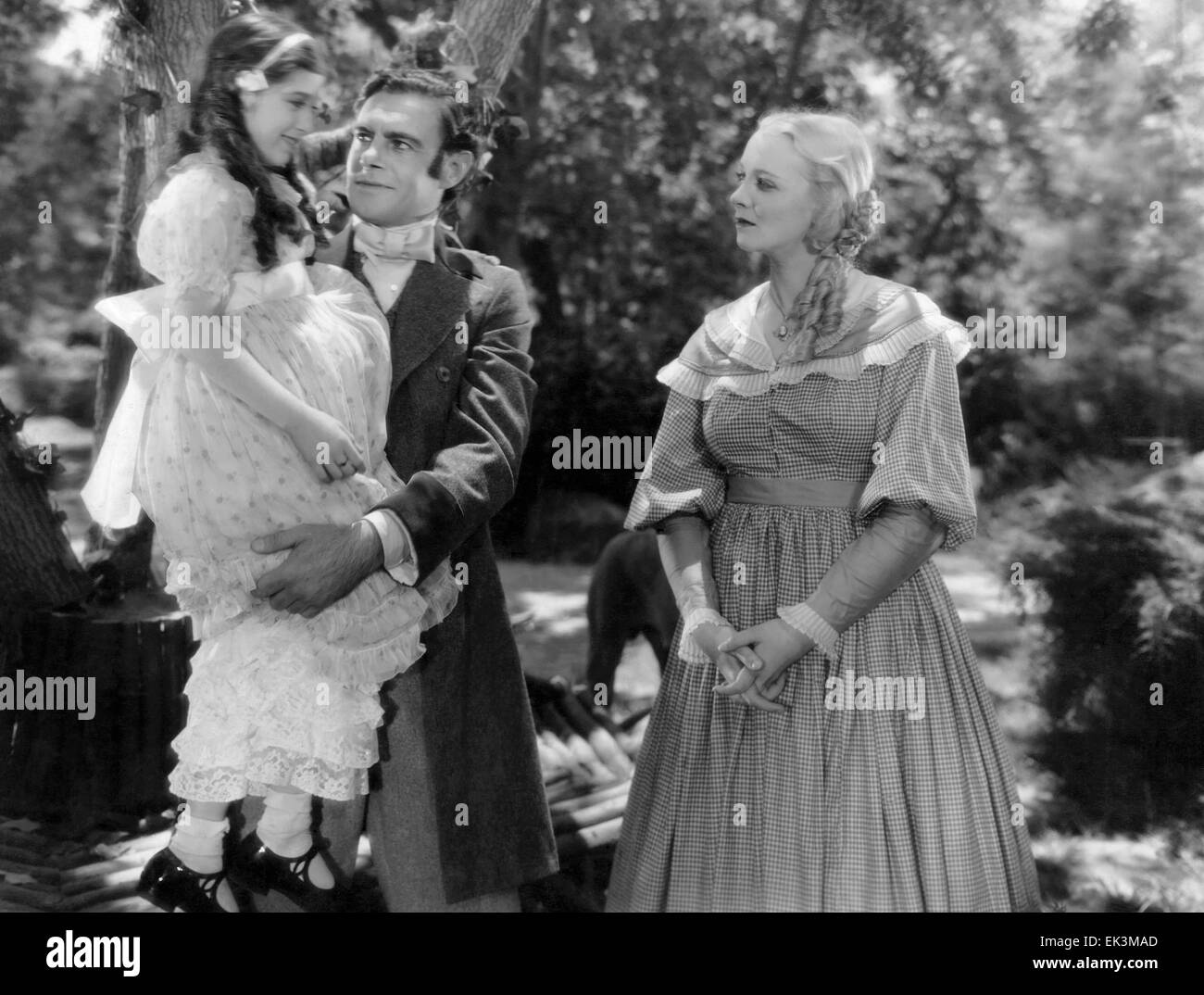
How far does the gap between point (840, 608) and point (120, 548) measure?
6.09 feet

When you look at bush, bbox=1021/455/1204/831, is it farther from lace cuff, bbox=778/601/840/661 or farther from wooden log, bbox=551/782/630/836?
lace cuff, bbox=778/601/840/661

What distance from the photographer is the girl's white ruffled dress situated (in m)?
2.31

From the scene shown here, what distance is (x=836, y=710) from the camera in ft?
8.52

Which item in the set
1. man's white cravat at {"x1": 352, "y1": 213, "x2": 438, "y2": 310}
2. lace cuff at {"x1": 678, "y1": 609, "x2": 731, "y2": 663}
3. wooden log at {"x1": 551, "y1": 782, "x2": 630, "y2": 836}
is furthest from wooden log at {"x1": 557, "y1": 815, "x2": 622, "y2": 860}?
man's white cravat at {"x1": 352, "y1": 213, "x2": 438, "y2": 310}

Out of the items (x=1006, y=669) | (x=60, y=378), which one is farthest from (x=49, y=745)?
(x=1006, y=669)

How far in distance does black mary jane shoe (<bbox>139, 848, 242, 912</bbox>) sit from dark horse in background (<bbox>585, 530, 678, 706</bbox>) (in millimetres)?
1627

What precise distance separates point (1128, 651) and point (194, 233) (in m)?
2.72

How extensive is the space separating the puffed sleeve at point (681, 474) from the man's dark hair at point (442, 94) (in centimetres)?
63

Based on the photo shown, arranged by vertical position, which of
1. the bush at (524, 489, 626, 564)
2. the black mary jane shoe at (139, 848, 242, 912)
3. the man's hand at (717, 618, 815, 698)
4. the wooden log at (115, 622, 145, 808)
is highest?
the bush at (524, 489, 626, 564)

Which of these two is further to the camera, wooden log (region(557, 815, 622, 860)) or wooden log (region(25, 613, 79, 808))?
wooden log (region(557, 815, 622, 860))

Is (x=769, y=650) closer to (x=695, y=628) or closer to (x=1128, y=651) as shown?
(x=695, y=628)

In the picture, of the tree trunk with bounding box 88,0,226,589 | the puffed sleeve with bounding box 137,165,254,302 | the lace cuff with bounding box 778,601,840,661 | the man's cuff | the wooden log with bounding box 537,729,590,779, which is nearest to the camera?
the puffed sleeve with bounding box 137,165,254,302
